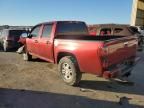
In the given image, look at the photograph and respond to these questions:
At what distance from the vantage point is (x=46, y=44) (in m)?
9.09

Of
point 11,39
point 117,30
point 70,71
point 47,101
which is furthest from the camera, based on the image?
point 11,39

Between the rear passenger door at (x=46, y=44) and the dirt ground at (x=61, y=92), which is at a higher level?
the rear passenger door at (x=46, y=44)

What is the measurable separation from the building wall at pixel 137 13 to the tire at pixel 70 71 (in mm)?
27202

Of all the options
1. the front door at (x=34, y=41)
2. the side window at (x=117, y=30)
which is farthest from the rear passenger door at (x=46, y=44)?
the side window at (x=117, y=30)

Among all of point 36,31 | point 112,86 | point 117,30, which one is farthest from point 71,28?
point 117,30

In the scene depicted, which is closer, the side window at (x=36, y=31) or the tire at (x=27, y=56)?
the side window at (x=36, y=31)

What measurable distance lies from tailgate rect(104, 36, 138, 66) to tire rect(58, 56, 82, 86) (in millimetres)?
1214

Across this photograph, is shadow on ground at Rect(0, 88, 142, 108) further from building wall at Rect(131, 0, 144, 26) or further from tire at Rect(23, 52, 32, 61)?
building wall at Rect(131, 0, 144, 26)

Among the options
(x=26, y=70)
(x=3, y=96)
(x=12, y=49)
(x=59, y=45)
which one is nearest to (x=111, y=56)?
(x=59, y=45)

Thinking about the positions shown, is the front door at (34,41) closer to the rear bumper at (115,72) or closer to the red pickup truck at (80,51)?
the red pickup truck at (80,51)

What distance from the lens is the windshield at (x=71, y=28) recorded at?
900 cm

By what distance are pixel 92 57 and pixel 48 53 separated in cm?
275

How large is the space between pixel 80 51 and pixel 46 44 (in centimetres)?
228

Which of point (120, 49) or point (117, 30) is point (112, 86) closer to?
point (120, 49)
